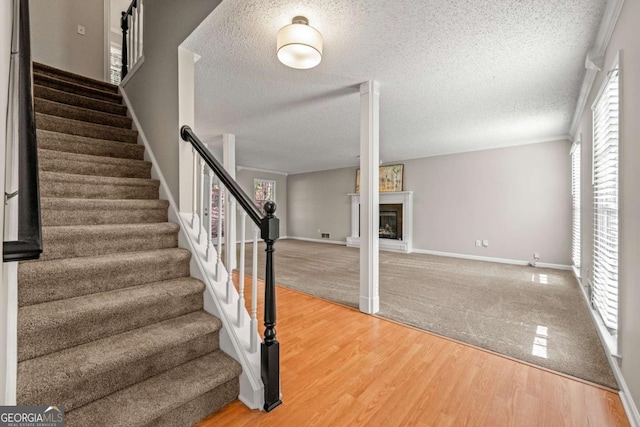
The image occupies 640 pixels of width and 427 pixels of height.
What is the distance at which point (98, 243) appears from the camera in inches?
67.6

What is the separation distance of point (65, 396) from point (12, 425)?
31 centimetres

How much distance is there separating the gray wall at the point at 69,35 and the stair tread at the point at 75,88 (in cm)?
135

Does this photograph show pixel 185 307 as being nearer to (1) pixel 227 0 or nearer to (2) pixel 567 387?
(1) pixel 227 0

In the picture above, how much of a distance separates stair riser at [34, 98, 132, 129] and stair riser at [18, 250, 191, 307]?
1.92m

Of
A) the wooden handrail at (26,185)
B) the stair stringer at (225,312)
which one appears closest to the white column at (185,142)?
the stair stringer at (225,312)

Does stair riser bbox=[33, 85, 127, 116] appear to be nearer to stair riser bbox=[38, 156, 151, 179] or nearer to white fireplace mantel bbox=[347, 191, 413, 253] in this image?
stair riser bbox=[38, 156, 151, 179]

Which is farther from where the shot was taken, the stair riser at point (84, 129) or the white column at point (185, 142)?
the stair riser at point (84, 129)

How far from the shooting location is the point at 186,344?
1477 millimetres

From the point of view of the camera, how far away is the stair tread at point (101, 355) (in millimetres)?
1058

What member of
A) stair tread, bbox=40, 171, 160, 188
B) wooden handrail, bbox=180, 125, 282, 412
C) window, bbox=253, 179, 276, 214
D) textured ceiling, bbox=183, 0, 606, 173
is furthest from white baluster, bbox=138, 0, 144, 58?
window, bbox=253, 179, 276, 214

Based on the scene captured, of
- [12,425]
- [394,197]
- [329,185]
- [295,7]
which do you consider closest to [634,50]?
[295,7]

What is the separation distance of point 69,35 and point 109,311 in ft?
15.9

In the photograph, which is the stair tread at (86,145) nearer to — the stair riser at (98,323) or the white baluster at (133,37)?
the white baluster at (133,37)

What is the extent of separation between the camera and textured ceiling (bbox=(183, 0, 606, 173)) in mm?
1828
